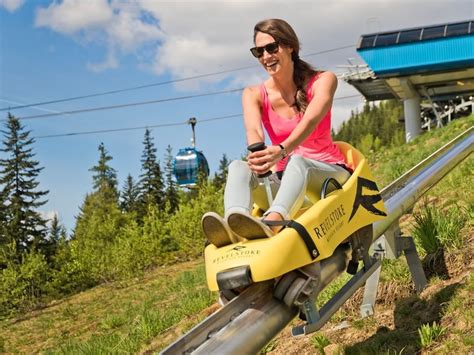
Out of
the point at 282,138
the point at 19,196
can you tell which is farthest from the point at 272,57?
the point at 19,196

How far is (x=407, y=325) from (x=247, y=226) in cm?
149

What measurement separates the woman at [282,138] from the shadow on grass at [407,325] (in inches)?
36.2

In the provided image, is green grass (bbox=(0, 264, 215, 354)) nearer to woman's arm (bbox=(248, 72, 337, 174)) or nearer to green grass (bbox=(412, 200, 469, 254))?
green grass (bbox=(412, 200, 469, 254))

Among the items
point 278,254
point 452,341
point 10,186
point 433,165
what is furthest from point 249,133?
point 10,186

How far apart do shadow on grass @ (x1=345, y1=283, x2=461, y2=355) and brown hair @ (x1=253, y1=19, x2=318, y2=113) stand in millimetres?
1344

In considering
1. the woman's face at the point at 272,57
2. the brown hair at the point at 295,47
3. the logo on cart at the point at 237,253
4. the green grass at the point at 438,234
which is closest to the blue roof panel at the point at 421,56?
the green grass at the point at 438,234

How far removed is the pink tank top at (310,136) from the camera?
307 cm

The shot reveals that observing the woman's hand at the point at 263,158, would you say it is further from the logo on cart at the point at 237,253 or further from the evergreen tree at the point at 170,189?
the evergreen tree at the point at 170,189

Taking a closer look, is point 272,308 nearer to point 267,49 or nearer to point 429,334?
point 429,334

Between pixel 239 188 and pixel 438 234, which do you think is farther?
pixel 438 234

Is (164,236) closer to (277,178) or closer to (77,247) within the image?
(77,247)

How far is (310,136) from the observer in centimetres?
307

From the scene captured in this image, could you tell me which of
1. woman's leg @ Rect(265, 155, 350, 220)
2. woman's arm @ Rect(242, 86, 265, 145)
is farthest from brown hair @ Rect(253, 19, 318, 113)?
woman's leg @ Rect(265, 155, 350, 220)

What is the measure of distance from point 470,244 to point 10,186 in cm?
4620
